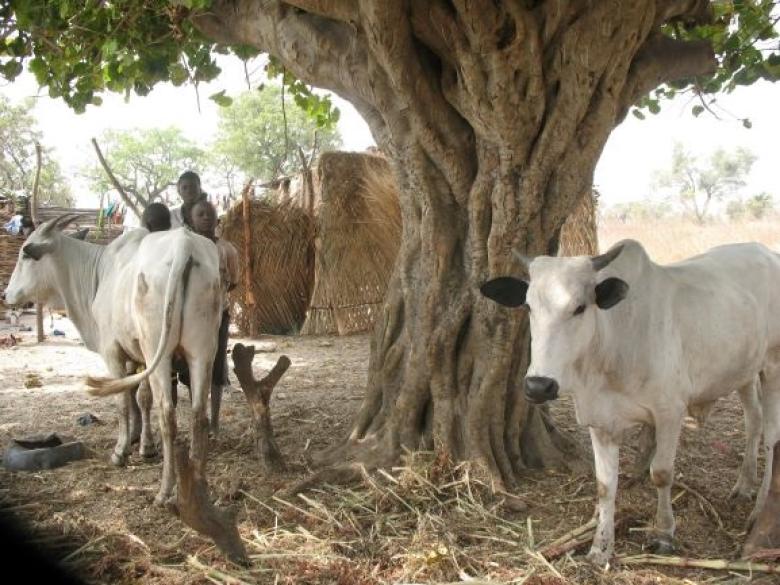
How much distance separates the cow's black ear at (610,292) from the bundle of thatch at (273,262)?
9.33m

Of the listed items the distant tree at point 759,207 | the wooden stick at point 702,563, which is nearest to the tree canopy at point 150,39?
the wooden stick at point 702,563

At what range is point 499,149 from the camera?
13.9 feet

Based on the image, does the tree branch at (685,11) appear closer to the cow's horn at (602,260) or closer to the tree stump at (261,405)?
the cow's horn at (602,260)

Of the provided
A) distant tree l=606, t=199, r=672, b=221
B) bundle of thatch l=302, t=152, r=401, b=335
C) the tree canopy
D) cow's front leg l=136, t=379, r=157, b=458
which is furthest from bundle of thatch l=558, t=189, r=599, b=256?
distant tree l=606, t=199, r=672, b=221

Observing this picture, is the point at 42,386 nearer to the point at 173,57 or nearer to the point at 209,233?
the point at 209,233

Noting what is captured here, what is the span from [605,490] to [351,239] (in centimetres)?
873

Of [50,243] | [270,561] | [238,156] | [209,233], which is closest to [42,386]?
[50,243]

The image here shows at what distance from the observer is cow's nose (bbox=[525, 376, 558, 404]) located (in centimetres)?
307

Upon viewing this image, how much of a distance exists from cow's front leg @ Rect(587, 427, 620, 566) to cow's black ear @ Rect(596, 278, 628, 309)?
0.68 metres

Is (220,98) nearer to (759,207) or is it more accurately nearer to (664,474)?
(664,474)

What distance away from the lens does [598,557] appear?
348 cm

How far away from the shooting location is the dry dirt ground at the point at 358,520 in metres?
3.35

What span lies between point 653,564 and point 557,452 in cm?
134

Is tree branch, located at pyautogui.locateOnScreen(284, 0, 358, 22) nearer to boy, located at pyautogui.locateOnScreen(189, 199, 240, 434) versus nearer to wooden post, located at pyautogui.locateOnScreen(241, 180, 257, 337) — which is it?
boy, located at pyautogui.locateOnScreen(189, 199, 240, 434)
